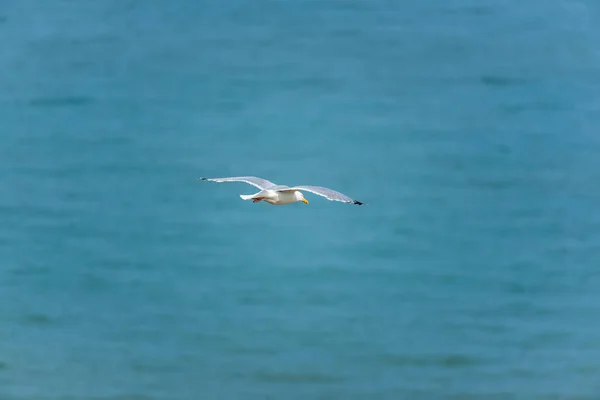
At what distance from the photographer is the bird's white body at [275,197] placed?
6.72 m

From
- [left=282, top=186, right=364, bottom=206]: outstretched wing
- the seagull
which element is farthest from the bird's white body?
[left=282, top=186, right=364, bottom=206]: outstretched wing

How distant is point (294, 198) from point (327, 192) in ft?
1.39

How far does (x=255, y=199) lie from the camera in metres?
6.76

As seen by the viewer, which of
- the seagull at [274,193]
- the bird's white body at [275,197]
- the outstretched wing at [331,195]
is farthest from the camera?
the bird's white body at [275,197]

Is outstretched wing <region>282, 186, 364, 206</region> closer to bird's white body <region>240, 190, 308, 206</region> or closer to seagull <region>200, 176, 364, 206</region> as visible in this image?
seagull <region>200, 176, 364, 206</region>

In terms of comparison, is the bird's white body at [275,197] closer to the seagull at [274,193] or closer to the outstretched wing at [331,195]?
the seagull at [274,193]

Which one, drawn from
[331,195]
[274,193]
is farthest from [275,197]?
[331,195]

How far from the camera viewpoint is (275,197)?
268 inches

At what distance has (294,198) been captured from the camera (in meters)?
6.92

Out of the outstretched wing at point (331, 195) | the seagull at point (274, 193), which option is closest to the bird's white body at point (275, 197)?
the seagull at point (274, 193)

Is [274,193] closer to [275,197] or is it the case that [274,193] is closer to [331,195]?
[275,197]

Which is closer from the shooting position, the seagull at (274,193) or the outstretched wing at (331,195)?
the outstretched wing at (331,195)

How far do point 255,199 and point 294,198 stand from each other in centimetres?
29

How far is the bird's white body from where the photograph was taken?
672cm
